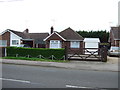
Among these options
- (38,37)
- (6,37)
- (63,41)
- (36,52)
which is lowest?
(36,52)

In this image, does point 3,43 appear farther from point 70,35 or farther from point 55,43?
point 70,35

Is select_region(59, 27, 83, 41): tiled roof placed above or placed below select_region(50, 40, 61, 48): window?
above

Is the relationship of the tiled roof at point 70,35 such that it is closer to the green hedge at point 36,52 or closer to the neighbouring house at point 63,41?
the neighbouring house at point 63,41

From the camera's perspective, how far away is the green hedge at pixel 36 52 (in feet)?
57.4

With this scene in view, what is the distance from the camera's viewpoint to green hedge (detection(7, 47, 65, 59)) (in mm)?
17500

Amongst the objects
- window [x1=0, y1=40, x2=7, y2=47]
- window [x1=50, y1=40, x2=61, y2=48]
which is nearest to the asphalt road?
window [x1=50, y1=40, x2=61, y2=48]

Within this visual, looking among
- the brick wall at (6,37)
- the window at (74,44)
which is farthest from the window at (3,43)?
the window at (74,44)

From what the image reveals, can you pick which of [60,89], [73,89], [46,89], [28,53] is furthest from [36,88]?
[28,53]

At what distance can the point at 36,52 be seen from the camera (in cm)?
1859

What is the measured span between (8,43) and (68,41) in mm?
13486

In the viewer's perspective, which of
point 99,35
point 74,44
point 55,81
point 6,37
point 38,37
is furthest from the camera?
point 99,35

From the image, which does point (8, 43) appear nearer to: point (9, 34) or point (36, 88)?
point (9, 34)

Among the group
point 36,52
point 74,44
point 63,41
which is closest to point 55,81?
point 36,52

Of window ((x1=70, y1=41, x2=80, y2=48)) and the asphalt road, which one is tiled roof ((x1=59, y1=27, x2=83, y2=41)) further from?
the asphalt road
